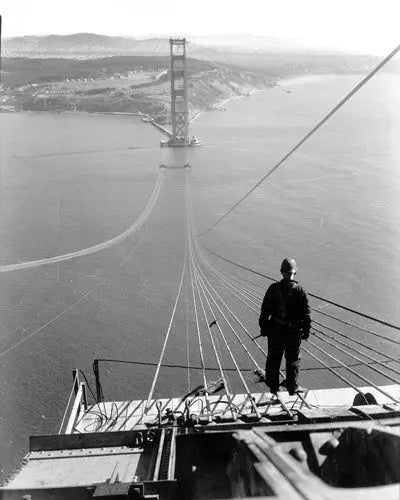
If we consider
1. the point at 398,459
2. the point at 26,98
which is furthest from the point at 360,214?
the point at 26,98

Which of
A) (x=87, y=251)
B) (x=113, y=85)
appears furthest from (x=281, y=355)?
(x=113, y=85)

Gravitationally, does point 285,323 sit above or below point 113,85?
below

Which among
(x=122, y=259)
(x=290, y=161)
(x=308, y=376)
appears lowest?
(x=308, y=376)

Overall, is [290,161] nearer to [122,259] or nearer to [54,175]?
[54,175]

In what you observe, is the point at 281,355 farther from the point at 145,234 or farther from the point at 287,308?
the point at 145,234

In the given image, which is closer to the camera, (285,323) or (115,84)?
(285,323)
